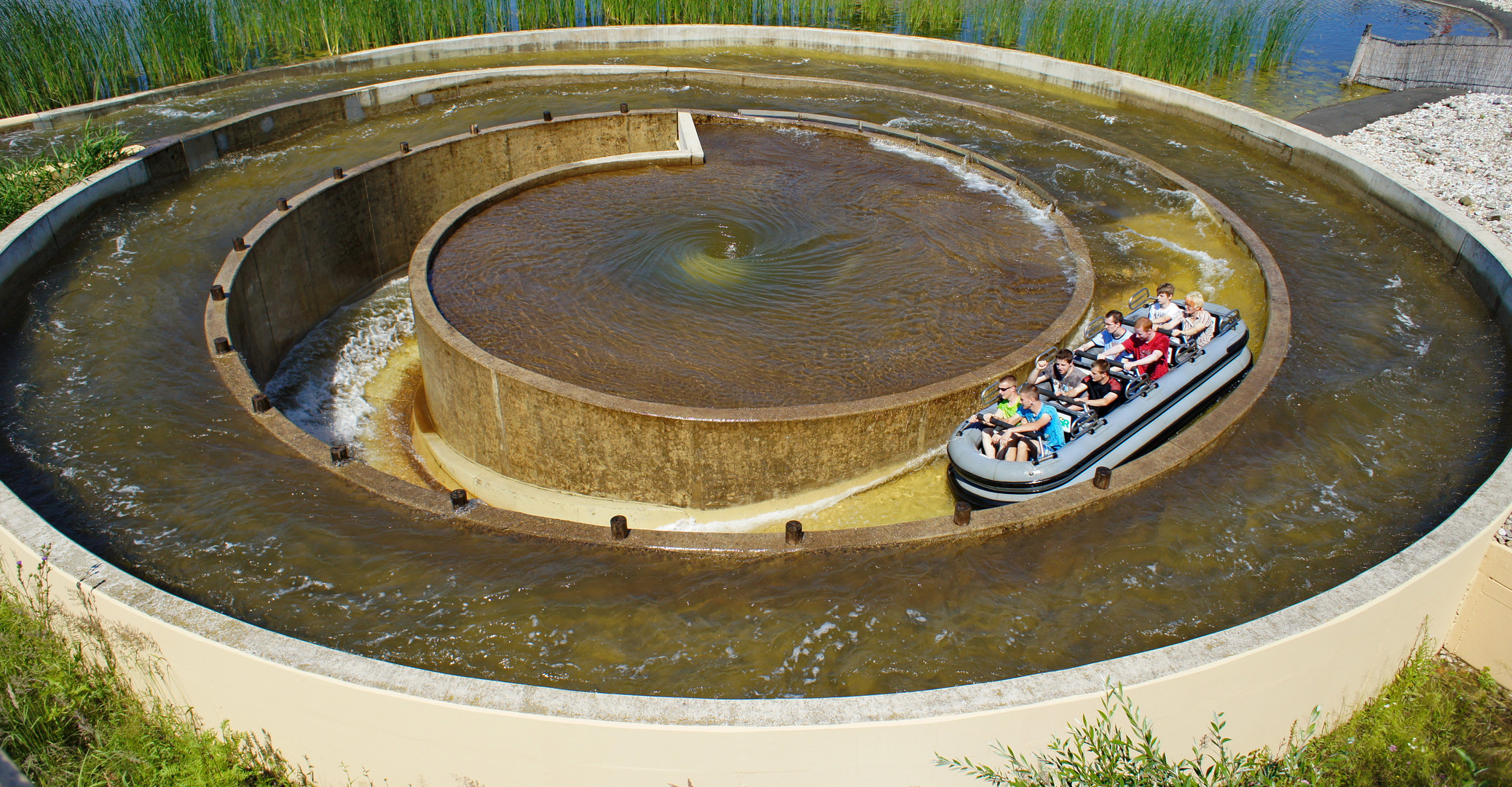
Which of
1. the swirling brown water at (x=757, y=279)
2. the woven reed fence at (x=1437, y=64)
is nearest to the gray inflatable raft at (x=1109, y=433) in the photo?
the swirling brown water at (x=757, y=279)

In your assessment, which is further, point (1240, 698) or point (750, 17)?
point (750, 17)

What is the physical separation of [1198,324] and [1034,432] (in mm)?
2460

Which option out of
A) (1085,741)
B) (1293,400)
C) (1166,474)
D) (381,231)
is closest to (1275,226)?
(1293,400)

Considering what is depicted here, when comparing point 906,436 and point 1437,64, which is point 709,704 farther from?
point 1437,64

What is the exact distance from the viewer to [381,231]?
521 inches

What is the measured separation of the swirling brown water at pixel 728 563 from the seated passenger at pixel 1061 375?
4.08ft

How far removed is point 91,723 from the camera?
5477 mm

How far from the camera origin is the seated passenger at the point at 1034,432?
24.1ft

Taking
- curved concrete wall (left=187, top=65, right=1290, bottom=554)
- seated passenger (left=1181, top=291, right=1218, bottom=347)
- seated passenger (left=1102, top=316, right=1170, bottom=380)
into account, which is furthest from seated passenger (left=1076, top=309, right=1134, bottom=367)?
curved concrete wall (left=187, top=65, right=1290, bottom=554)

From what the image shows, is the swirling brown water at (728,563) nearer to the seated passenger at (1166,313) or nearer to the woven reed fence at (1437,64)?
the seated passenger at (1166,313)

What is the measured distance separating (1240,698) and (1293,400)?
Answer: 154 inches

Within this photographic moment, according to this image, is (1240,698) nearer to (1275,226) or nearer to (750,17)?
(1275,226)

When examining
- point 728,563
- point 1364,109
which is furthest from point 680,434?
point 1364,109

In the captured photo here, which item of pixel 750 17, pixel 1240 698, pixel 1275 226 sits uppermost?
pixel 750 17
